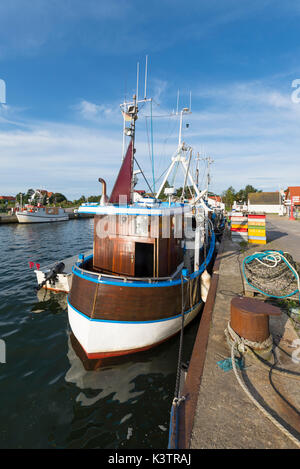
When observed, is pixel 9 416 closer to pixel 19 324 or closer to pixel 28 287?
pixel 19 324

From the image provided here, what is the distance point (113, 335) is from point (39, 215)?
4740 centimetres

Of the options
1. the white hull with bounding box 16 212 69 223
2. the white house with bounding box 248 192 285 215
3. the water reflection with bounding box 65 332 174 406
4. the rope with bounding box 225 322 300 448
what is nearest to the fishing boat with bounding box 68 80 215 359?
the water reflection with bounding box 65 332 174 406

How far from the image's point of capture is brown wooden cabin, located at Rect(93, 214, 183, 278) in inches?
275

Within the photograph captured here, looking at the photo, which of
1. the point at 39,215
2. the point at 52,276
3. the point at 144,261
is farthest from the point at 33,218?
the point at 144,261

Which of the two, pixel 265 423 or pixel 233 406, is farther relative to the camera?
pixel 233 406

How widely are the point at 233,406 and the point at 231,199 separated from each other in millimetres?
84702

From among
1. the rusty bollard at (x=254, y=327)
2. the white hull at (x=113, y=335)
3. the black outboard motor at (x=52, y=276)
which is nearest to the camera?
the rusty bollard at (x=254, y=327)

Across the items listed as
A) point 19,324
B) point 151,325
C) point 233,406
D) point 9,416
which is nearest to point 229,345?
point 233,406

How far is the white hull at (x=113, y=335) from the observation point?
5797mm

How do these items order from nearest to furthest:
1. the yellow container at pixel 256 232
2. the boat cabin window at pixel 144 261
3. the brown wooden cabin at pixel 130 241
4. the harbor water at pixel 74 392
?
the harbor water at pixel 74 392 < the brown wooden cabin at pixel 130 241 < the boat cabin window at pixel 144 261 < the yellow container at pixel 256 232

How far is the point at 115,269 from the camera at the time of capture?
736 cm

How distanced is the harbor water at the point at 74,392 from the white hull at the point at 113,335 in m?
0.38

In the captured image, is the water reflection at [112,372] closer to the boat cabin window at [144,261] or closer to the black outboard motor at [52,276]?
the boat cabin window at [144,261]

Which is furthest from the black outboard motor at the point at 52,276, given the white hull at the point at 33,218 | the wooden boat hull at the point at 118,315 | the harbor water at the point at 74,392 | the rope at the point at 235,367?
the white hull at the point at 33,218
